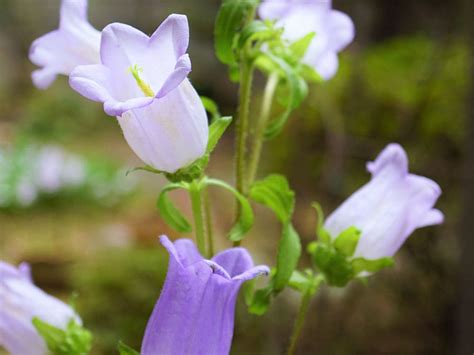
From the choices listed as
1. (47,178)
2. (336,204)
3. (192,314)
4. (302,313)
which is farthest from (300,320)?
(47,178)

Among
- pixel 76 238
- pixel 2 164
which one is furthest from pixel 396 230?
pixel 76 238

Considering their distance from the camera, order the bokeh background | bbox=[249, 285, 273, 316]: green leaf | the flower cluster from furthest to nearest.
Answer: the flower cluster → the bokeh background → bbox=[249, 285, 273, 316]: green leaf

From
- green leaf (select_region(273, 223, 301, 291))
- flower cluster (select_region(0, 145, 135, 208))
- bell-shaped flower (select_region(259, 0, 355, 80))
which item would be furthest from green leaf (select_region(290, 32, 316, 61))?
flower cluster (select_region(0, 145, 135, 208))

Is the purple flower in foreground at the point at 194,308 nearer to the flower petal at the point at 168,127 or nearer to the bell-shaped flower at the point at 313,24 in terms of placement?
the flower petal at the point at 168,127

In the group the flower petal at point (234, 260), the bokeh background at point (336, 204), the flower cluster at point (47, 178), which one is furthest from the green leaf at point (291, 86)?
the flower cluster at point (47, 178)

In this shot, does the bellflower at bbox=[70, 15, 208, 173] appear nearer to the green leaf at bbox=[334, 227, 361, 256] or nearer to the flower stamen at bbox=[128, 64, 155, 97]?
the flower stamen at bbox=[128, 64, 155, 97]

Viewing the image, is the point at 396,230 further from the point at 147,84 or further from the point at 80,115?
the point at 80,115

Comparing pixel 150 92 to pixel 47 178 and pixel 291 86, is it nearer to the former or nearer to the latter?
pixel 291 86
